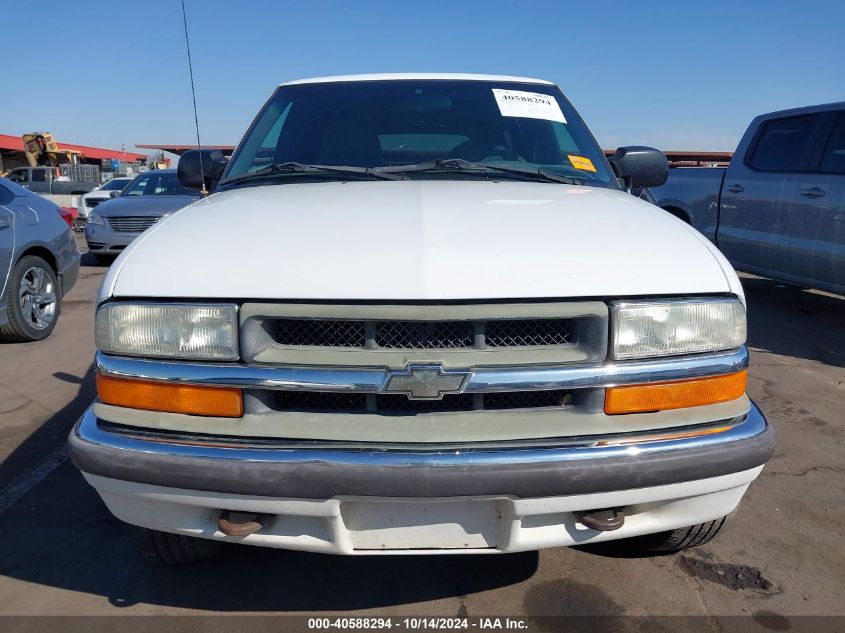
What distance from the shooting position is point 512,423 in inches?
69.7

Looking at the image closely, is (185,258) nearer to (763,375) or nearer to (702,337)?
(702,337)

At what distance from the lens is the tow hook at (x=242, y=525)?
181 centimetres

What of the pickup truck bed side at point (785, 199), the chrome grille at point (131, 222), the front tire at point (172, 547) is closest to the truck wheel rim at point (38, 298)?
the chrome grille at point (131, 222)

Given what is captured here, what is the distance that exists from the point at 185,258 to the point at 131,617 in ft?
4.06

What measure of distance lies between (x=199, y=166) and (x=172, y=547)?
1.89m

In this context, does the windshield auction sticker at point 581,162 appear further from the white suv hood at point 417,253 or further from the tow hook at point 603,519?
the tow hook at point 603,519

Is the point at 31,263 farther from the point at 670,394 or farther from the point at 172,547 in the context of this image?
the point at 670,394

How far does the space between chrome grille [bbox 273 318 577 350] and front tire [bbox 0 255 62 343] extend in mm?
4666

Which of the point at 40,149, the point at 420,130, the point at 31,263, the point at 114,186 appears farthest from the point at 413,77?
the point at 40,149

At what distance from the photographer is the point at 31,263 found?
5688 millimetres

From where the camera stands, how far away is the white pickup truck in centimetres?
171

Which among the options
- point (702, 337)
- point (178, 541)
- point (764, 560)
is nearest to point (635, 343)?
point (702, 337)

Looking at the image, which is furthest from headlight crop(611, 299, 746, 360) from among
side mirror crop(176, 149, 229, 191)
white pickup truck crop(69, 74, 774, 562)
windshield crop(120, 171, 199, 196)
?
windshield crop(120, 171, 199, 196)

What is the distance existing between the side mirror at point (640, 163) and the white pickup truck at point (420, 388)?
1.41 metres
